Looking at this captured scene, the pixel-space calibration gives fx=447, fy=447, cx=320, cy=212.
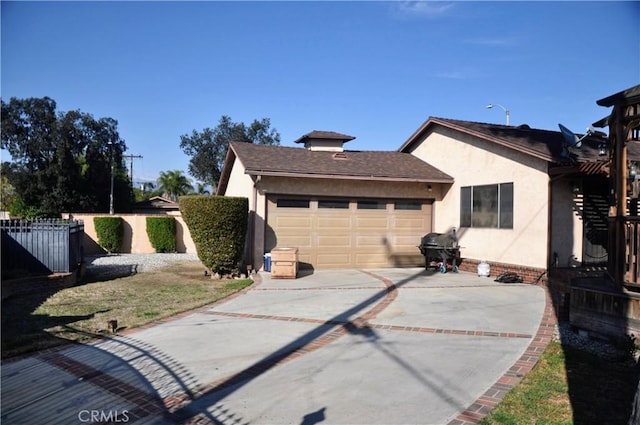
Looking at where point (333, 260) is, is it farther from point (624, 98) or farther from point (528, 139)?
point (624, 98)

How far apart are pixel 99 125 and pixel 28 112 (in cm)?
553

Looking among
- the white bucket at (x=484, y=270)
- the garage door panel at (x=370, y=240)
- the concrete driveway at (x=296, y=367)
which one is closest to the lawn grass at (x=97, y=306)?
the concrete driveway at (x=296, y=367)

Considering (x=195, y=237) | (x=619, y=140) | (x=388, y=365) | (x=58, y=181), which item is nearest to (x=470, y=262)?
(x=619, y=140)

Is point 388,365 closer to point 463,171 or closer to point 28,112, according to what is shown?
point 463,171

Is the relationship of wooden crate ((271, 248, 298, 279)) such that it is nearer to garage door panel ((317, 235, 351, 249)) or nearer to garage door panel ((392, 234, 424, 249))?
garage door panel ((317, 235, 351, 249))

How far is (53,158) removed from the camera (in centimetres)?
3762

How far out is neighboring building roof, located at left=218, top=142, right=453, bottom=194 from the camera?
47.1 feet

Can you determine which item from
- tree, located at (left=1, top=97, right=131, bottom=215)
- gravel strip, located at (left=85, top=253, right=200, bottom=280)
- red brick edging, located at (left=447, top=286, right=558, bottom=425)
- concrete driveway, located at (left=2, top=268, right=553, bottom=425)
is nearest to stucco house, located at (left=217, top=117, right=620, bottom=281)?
concrete driveway, located at (left=2, top=268, right=553, bottom=425)

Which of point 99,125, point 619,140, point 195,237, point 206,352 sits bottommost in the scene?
point 206,352

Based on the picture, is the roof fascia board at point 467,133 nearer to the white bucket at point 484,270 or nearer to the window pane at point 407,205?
the window pane at point 407,205

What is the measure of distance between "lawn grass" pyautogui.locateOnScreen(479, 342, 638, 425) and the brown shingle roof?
382 inches

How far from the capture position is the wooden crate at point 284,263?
1285cm

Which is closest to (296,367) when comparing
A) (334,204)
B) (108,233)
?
(334,204)

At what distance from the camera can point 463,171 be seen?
15062 mm
